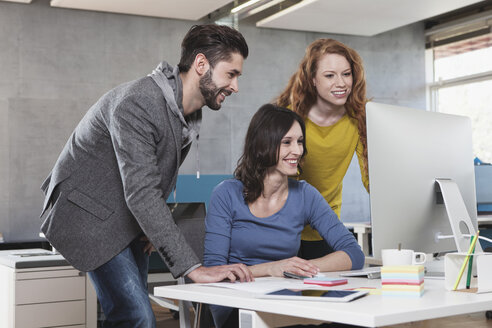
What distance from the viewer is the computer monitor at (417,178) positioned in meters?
1.69

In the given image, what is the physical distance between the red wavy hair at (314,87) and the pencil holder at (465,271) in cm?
85

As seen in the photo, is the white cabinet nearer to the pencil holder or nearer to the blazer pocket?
the blazer pocket

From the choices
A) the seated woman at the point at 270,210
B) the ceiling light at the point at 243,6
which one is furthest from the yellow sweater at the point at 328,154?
the ceiling light at the point at 243,6

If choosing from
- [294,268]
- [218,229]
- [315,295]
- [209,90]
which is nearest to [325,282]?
[315,295]

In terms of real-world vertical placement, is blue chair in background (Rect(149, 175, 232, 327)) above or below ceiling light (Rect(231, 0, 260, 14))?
below

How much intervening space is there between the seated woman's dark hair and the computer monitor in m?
0.49

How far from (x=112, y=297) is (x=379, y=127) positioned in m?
0.86

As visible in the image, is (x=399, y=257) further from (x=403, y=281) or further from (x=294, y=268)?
(x=294, y=268)

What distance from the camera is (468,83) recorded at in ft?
26.0

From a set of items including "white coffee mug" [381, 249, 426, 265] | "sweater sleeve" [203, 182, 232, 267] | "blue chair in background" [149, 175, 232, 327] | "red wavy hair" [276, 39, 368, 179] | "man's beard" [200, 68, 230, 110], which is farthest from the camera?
"blue chair in background" [149, 175, 232, 327]

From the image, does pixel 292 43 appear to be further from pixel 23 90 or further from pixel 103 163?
pixel 103 163

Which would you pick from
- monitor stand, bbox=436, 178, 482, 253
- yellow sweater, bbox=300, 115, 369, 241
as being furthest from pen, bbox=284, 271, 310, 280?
yellow sweater, bbox=300, 115, 369, 241

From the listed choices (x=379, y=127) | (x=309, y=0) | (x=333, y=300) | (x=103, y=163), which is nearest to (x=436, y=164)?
Answer: (x=379, y=127)

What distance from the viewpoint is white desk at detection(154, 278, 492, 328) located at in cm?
117
